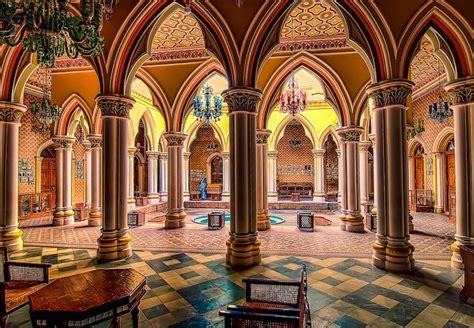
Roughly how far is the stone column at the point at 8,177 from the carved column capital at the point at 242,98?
5.42 metres

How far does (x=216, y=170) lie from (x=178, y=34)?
570 inches

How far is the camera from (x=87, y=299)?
248 cm

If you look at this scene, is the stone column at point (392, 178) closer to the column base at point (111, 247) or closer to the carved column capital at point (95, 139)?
the column base at point (111, 247)

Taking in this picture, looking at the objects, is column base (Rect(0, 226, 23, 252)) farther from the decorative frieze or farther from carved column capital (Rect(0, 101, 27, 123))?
the decorative frieze

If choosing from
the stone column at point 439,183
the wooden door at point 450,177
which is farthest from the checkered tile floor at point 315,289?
the stone column at point 439,183

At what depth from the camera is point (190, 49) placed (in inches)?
320

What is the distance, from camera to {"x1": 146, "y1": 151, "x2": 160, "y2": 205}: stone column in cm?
1552

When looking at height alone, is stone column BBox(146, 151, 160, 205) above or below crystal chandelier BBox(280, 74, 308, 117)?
below

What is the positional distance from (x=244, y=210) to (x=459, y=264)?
421 cm

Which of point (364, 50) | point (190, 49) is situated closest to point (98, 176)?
point (190, 49)

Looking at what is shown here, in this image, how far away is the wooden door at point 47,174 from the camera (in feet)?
43.5

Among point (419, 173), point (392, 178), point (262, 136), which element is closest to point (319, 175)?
point (419, 173)

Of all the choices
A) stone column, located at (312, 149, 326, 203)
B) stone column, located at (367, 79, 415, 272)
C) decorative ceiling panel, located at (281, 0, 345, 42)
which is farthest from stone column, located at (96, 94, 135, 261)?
stone column, located at (312, 149, 326, 203)

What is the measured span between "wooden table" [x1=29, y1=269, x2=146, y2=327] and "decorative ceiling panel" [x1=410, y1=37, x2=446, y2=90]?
29.5 ft
